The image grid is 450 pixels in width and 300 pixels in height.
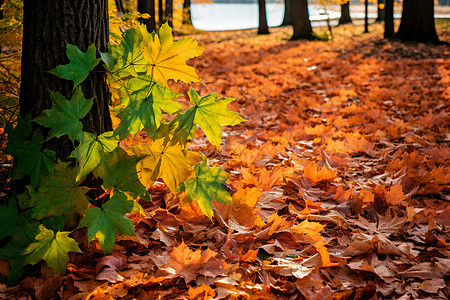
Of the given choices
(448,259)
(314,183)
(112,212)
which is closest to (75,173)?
(112,212)

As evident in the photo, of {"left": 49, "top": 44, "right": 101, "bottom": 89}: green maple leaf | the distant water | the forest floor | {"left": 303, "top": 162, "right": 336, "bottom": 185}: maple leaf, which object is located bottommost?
the forest floor

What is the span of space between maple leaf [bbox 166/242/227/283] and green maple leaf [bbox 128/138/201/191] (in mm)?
307

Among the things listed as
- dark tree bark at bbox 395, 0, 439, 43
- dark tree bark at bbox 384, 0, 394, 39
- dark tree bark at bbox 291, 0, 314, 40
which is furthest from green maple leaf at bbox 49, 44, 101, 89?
dark tree bark at bbox 291, 0, 314, 40

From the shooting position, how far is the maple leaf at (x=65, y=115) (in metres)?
1.58

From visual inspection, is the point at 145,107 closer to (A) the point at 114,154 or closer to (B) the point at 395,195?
(A) the point at 114,154

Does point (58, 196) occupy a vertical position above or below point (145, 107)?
below

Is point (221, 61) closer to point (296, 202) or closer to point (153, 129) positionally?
point (296, 202)

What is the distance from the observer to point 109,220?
162cm

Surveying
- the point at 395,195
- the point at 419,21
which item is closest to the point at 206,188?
the point at 395,195

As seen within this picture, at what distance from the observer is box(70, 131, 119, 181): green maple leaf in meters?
1.57

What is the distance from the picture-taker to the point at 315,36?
13.1m

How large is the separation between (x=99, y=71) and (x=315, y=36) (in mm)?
12503

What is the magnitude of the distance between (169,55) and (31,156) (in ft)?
2.59

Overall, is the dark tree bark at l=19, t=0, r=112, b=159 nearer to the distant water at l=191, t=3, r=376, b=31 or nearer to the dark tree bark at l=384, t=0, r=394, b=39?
the dark tree bark at l=384, t=0, r=394, b=39
